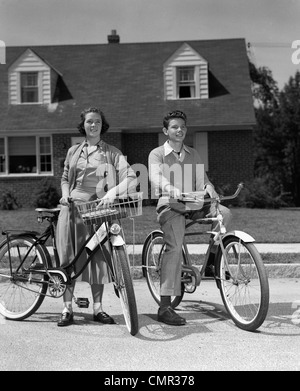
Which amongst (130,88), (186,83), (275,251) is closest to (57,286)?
Answer: (275,251)

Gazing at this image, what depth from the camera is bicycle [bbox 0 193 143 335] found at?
4742 millimetres

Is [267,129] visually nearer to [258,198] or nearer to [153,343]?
[258,198]

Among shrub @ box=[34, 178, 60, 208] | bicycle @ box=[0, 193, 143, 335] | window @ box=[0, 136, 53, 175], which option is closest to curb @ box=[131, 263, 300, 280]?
bicycle @ box=[0, 193, 143, 335]

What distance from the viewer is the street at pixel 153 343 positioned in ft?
13.2

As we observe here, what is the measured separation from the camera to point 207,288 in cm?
701

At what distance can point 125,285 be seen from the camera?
4.64m

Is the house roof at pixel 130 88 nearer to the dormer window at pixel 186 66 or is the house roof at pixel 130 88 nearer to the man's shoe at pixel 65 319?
the dormer window at pixel 186 66

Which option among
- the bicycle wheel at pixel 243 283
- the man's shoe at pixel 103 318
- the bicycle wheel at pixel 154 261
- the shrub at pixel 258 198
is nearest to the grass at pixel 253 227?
the bicycle wheel at pixel 154 261

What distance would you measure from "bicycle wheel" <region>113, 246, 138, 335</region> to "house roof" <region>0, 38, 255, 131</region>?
16.6 m

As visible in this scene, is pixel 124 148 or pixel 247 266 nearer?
pixel 247 266

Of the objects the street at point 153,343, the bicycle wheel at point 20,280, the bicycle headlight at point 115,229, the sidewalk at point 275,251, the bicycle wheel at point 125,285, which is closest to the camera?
the street at point 153,343

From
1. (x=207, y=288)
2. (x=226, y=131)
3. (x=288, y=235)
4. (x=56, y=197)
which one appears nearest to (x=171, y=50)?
(x=226, y=131)
